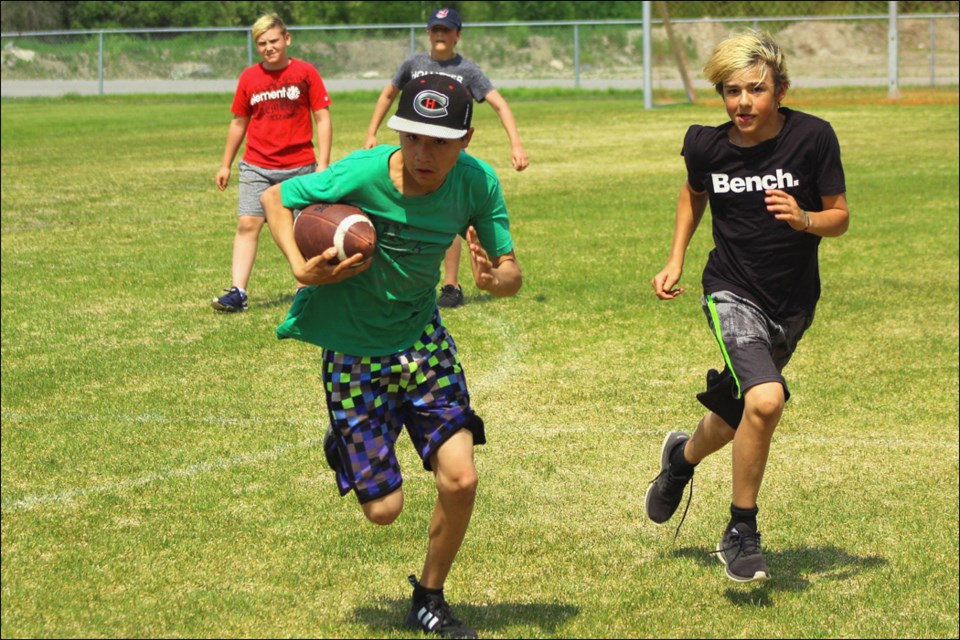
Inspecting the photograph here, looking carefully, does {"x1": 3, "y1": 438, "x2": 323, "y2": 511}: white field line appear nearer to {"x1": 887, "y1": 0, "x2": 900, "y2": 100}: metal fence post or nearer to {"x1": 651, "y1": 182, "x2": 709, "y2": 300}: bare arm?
{"x1": 651, "y1": 182, "x2": 709, "y2": 300}: bare arm

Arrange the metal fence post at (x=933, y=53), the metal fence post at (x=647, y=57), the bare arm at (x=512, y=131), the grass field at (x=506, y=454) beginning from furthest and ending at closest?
1. the metal fence post at (x=933, y=53)
2. the metal fence post at (x=647, y=57)
3. the bare arm at (x=512, y=131)
4. the grass field at (x=506, y=454)

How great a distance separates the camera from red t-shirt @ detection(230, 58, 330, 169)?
11289mm

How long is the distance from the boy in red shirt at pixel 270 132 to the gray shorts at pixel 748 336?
5.94 meters

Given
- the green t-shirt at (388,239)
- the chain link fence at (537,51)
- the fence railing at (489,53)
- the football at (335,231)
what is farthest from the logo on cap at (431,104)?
the fence railing at (489,53)

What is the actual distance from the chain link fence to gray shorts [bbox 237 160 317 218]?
2527 cm

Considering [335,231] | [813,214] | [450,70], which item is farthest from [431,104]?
[450,70]

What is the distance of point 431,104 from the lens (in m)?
4.90

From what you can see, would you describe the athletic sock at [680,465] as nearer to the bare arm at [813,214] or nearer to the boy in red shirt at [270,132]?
the bare arm at [813,214]

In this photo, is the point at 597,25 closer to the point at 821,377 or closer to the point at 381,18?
the point at 381,18

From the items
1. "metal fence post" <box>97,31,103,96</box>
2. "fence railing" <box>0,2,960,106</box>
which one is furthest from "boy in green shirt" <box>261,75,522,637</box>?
"metal fence post" <box>97,31,103,96</box>

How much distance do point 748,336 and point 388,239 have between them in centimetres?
162

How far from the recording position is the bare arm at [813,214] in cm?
536

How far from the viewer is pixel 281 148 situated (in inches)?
445

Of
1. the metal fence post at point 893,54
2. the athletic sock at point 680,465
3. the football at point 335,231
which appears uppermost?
the metal fence post at point 893,54
